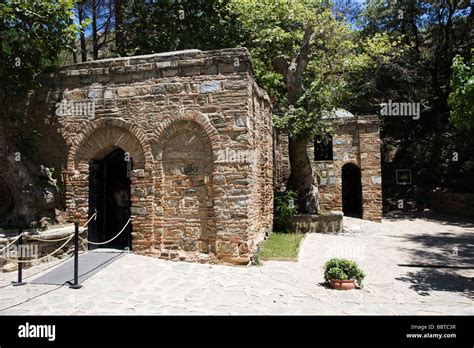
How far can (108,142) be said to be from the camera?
847cm

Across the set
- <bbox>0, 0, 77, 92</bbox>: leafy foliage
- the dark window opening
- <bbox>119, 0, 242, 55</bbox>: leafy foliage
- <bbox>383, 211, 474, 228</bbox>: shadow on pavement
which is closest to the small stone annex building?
<bbox>0, 0, 77, 92</bbox>: leafy foliage

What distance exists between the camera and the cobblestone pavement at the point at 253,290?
17.8 ft

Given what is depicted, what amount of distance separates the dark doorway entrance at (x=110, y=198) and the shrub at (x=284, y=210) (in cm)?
553

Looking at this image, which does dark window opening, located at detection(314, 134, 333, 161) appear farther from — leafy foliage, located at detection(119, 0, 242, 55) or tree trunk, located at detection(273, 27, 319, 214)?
leafy foliage, located at detection(119, 0, 242, 55)

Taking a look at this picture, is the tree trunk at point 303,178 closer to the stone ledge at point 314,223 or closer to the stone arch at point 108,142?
the stone ledge at point 314,223

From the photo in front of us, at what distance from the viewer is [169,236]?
812 centimetres

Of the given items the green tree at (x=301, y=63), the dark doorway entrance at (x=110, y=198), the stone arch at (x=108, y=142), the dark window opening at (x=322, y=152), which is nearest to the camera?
the stone arch at (x=108, y=142)

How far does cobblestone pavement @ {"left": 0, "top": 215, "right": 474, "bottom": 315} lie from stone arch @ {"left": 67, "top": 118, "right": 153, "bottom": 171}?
2.31 meters

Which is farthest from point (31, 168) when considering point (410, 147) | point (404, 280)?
point (410, 147)

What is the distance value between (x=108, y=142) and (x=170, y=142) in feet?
5.04

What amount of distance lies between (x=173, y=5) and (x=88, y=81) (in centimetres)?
751

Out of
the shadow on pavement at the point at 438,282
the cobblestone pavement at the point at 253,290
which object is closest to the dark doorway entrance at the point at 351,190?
the cobblestone pavement at the point at 253,290

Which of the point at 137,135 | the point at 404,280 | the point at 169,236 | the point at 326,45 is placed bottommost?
the point at 404,280

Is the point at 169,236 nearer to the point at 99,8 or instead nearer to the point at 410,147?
the point at 99,8
